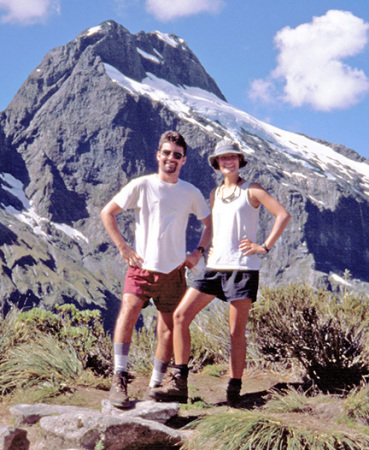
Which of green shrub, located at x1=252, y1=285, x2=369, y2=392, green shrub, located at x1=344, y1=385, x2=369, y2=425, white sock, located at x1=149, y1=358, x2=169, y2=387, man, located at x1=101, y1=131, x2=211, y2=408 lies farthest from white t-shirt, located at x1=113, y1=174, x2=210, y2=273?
green shrub, located at x1=252, y1=285, x2=369, y2=392

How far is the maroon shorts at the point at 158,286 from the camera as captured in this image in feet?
14.7

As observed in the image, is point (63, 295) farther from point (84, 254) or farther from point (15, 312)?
point (15, 312)

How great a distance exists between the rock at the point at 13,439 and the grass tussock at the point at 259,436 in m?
1.17

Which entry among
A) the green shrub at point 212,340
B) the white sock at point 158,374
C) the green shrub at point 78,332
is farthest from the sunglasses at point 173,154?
the green shrub at point 212,340

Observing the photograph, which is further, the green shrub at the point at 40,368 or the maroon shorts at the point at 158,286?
the green shrub at the point at 40,368

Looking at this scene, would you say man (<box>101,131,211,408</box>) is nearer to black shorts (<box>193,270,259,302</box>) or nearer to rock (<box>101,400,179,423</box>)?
black shorts (<box>193,270,259,302</box>)

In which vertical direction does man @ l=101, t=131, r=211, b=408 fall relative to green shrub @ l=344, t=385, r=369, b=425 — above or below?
above

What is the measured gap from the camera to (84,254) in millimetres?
187375

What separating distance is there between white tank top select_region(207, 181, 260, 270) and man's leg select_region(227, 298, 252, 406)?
0.36 metres

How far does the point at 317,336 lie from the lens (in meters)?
5.76

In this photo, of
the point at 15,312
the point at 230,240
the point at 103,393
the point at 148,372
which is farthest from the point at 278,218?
the point at 15,312

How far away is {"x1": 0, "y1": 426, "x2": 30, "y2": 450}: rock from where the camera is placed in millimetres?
3400

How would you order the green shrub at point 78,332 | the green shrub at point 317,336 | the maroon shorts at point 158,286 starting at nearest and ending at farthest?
the maroon shorts at point 158,286, the green shrub at point 317,336, the green shrub at point 78,332

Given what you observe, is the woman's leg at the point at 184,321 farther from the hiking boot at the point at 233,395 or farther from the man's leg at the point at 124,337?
the hiking boot at the point at 233,395
